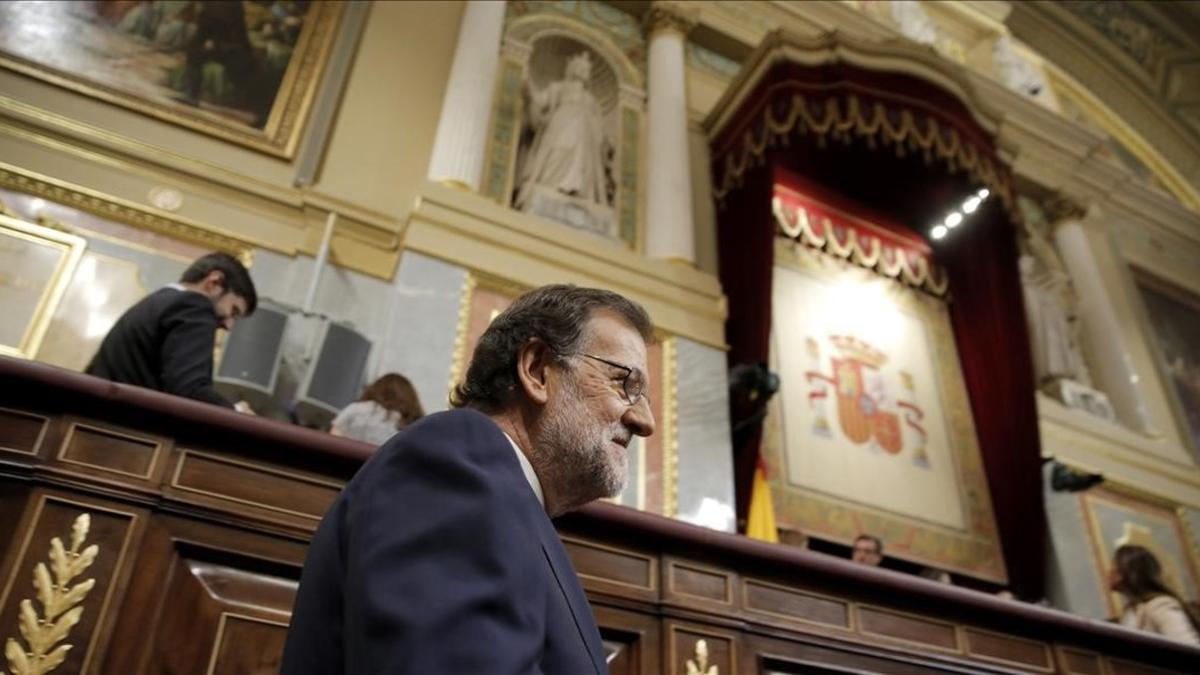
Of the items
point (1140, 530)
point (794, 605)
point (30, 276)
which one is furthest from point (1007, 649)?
point (1140, 530)

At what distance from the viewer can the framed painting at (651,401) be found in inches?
163

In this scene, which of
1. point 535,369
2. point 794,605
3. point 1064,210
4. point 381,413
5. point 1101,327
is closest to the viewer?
point 535,369

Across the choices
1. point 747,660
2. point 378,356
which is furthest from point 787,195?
point 747,660

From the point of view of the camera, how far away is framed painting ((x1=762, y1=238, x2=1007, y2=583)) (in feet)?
17.8

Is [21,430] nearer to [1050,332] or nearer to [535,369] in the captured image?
[535,369]

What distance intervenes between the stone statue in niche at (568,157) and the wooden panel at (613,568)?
3.45m

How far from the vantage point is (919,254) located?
6852 millimetres

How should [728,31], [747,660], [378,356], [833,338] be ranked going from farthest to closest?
1. [728,31]
2. [833,338]
3. [378,356]
4. [747,660]

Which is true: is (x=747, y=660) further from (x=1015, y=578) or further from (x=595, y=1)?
(x=595, y=1)

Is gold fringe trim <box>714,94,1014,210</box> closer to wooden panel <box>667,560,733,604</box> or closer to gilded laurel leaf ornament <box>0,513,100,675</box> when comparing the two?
wooden panel <box>667,560,733,604</box>

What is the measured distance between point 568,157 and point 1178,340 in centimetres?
668

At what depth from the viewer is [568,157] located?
5.66 metres

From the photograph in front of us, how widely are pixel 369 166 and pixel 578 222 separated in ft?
4.28

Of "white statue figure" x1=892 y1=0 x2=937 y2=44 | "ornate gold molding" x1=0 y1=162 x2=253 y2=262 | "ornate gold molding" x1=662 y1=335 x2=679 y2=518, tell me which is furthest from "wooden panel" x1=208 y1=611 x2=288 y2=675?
"white statue figure" x1=892 y1=0 x2=937 y2=44
